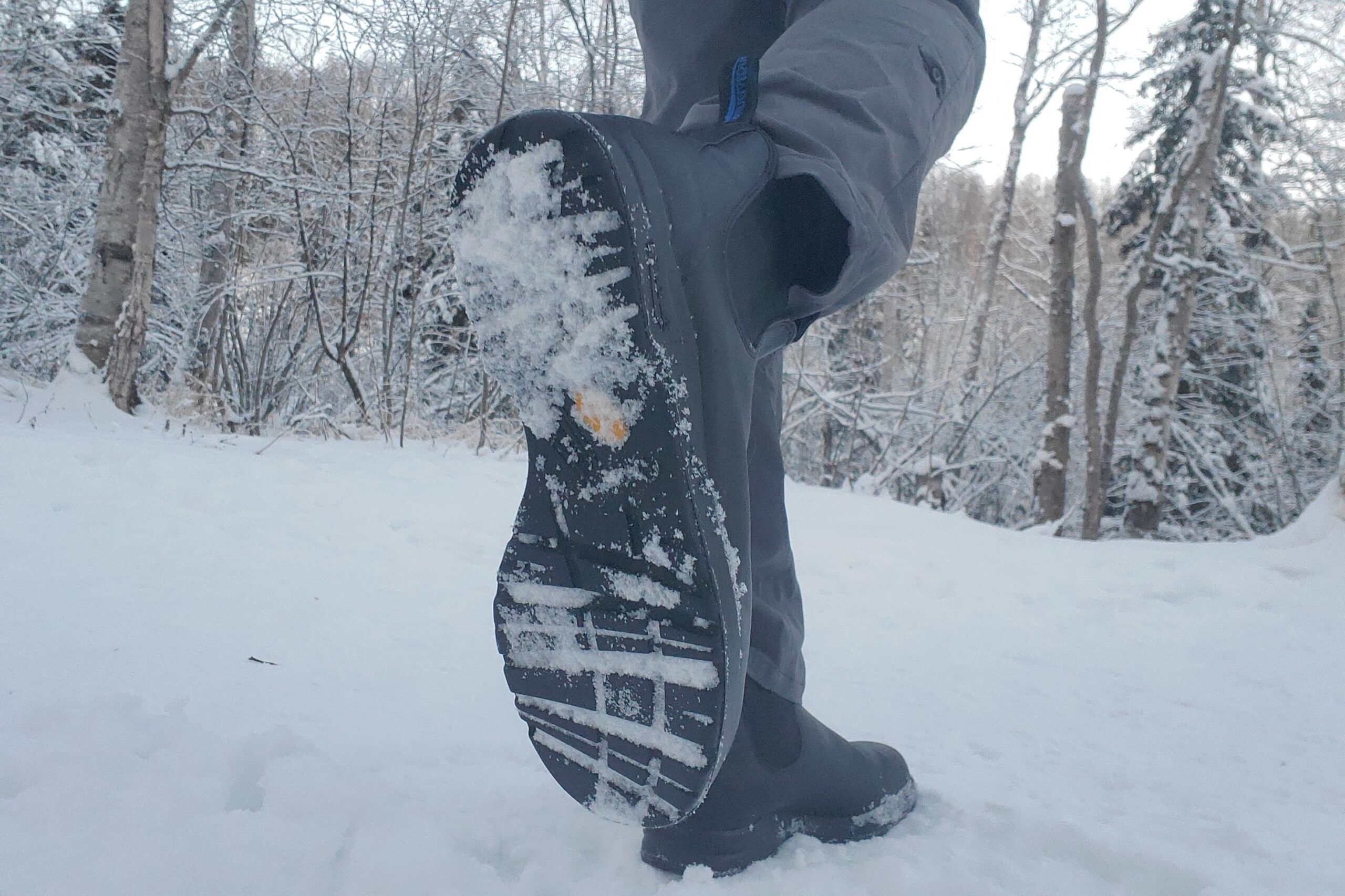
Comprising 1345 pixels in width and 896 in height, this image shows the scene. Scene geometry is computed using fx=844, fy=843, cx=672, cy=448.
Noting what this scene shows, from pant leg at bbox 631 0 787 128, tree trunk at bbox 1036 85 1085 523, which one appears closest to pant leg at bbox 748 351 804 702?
pant leg at bbox 631 0 787 128

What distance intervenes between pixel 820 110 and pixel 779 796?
61 cm

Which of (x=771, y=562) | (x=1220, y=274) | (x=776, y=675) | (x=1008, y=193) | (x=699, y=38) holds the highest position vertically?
(x=1008, y=193)

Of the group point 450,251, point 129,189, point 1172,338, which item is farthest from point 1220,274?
point 129,189

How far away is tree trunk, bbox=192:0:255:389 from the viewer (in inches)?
215

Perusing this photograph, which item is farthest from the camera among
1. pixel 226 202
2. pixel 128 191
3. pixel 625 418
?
pixel 226 202

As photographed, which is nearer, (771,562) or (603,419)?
(603,419)

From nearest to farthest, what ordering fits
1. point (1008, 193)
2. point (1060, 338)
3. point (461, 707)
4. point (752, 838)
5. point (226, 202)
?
point (752, 838) < point (461, 707) < point (226, 202) < point (1060, 338) < point (1008, 193)

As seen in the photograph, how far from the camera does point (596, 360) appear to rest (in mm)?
611

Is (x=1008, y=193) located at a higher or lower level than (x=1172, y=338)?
higher

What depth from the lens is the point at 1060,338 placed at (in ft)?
24.8

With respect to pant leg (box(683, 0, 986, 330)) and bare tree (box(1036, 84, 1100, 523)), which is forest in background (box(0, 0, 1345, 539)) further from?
pant leg (box(683, 0, 986, 330))

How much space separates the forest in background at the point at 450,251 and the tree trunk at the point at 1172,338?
31 mm

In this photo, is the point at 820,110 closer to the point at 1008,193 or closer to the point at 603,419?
the point at 603,419

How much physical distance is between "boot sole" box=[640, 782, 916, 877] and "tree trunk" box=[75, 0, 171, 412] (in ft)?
14.1
